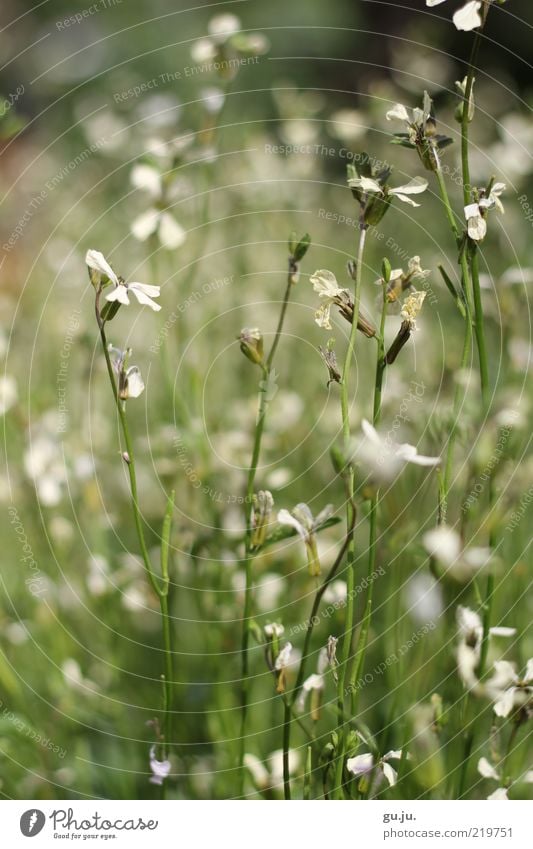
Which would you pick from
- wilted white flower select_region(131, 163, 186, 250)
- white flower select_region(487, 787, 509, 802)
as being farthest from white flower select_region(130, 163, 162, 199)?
white flower select_region(487, 787, 509, 802)

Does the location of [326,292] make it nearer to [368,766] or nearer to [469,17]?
[469,17]

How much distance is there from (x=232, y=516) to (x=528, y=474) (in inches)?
9.4

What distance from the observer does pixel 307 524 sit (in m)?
0.41

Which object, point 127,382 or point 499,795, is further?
point 499,795

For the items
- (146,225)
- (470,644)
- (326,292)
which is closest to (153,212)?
(146,225)

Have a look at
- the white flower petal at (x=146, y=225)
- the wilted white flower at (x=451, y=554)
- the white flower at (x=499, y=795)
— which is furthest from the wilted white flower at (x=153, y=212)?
the white flower at (x=499, y=795)

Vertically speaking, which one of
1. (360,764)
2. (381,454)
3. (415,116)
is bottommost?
(360,764)

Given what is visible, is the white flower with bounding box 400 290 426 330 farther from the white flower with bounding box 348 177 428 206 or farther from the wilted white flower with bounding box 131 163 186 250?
the wilted white flower with bounding box 131 163 186 250

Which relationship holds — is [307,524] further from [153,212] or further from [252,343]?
[153,212]

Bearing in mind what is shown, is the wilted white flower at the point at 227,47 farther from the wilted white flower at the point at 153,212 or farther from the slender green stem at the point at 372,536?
the slender green stem at the point at 372,536

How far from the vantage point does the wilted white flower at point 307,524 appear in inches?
15.8

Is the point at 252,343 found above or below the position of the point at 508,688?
above

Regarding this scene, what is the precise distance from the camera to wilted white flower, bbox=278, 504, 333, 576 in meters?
0.40

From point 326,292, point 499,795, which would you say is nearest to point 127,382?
point 326,292
